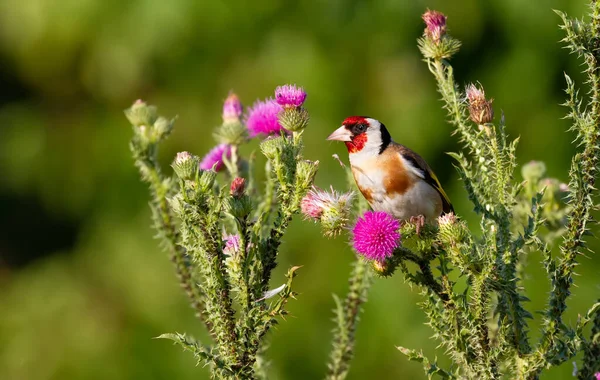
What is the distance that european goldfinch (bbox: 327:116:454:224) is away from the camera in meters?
1.65

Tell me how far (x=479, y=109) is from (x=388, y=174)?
1.54 ft

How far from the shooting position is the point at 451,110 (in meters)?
1.26

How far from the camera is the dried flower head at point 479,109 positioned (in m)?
1.22

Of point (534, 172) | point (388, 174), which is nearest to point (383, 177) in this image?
point (388, 174)

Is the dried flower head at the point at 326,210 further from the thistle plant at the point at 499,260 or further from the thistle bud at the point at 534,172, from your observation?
the thistle bud at the point at 534,172

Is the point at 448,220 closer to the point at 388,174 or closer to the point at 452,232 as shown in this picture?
the point at 452,232

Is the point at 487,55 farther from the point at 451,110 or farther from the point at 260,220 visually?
the point at 260,220

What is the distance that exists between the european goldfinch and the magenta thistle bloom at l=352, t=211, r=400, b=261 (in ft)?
1.51

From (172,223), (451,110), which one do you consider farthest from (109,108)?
(451,110)

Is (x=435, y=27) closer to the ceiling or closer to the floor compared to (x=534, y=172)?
closer to the ceiling

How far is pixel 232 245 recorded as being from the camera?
1.14 meters

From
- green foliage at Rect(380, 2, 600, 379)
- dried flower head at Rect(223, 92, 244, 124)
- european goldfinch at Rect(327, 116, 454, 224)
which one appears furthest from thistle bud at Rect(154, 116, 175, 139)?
green foliage at Rect(380, 2, 600, 379)

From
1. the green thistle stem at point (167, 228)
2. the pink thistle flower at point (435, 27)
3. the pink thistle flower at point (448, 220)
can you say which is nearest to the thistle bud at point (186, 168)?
the green thistle stem at point (167, 228)

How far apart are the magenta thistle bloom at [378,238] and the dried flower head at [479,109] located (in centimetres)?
21
